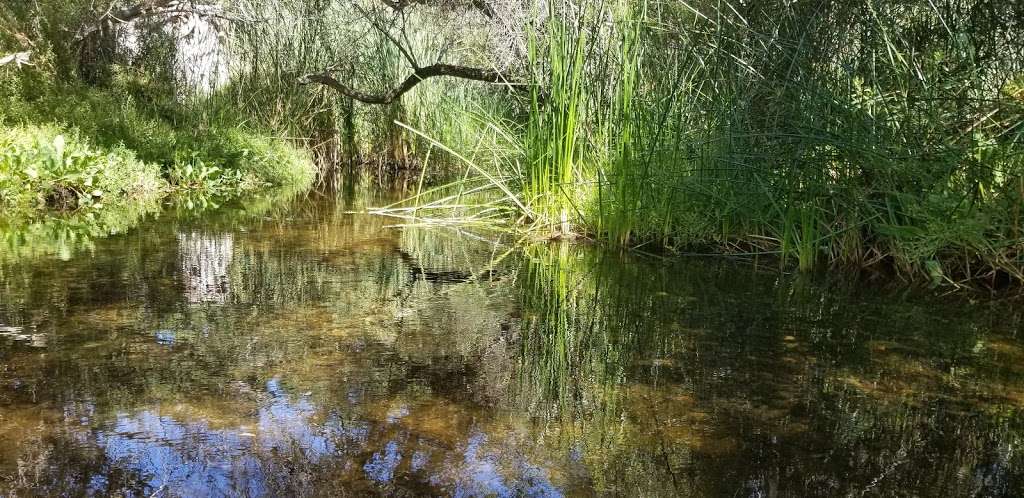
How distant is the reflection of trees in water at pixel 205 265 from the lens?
2613mm

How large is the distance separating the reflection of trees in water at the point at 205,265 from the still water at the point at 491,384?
0.02 meters

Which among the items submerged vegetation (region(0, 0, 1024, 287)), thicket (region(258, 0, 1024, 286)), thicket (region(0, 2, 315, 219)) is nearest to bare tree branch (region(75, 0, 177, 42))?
thicket (region(0, 2, 315, 219))

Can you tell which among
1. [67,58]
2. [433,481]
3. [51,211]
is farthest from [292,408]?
[67,58]

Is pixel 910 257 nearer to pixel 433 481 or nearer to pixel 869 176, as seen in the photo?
pixel 869 176

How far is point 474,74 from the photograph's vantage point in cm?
575

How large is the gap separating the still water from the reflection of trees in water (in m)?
0.02

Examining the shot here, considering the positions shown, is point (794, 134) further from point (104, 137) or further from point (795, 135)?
point (104, 137)

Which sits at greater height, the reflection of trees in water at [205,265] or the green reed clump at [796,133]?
the green reed clump at [796,133]

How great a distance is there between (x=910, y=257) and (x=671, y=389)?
1.71 metres

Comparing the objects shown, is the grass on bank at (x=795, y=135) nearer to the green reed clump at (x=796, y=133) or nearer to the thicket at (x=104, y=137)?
the green reed clump at (x=796, y=133)

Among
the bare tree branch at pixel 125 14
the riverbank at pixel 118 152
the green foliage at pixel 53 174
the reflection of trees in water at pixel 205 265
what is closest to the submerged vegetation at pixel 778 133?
the riverbank at pixel 118 152

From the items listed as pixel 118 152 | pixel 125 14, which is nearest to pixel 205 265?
pixel 118 152

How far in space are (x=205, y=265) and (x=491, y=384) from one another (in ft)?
5.62

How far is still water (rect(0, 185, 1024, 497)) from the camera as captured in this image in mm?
1365
